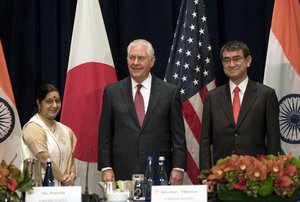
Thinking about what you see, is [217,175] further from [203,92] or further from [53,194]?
[203,92]

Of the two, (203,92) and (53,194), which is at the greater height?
(203,92)

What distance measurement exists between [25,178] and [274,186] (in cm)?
111

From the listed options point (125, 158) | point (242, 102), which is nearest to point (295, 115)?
point (242, 102)

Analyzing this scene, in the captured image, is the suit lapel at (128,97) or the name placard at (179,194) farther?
the suit lapel at (128,97)

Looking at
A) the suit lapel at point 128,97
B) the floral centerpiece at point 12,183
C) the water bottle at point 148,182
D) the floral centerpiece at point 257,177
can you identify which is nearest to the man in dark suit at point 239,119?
the suit lapel at point 128,97

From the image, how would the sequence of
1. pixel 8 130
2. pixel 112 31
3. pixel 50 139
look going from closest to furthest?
pixel 50 139 < pixel 8 130 < pixel 112 31

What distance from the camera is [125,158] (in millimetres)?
3832

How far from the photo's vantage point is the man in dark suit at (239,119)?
12.5ft

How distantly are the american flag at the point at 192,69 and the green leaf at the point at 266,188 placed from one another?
79.7 inches

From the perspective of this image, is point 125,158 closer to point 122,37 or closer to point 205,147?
point 205,147

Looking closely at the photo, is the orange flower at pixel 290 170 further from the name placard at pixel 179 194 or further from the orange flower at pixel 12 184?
the orange flower at pixel 12 184

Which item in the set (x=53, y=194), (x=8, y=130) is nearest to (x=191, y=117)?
(x=8, y=130)

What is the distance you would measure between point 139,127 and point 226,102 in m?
0.62

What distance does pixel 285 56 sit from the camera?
461 centimetres
